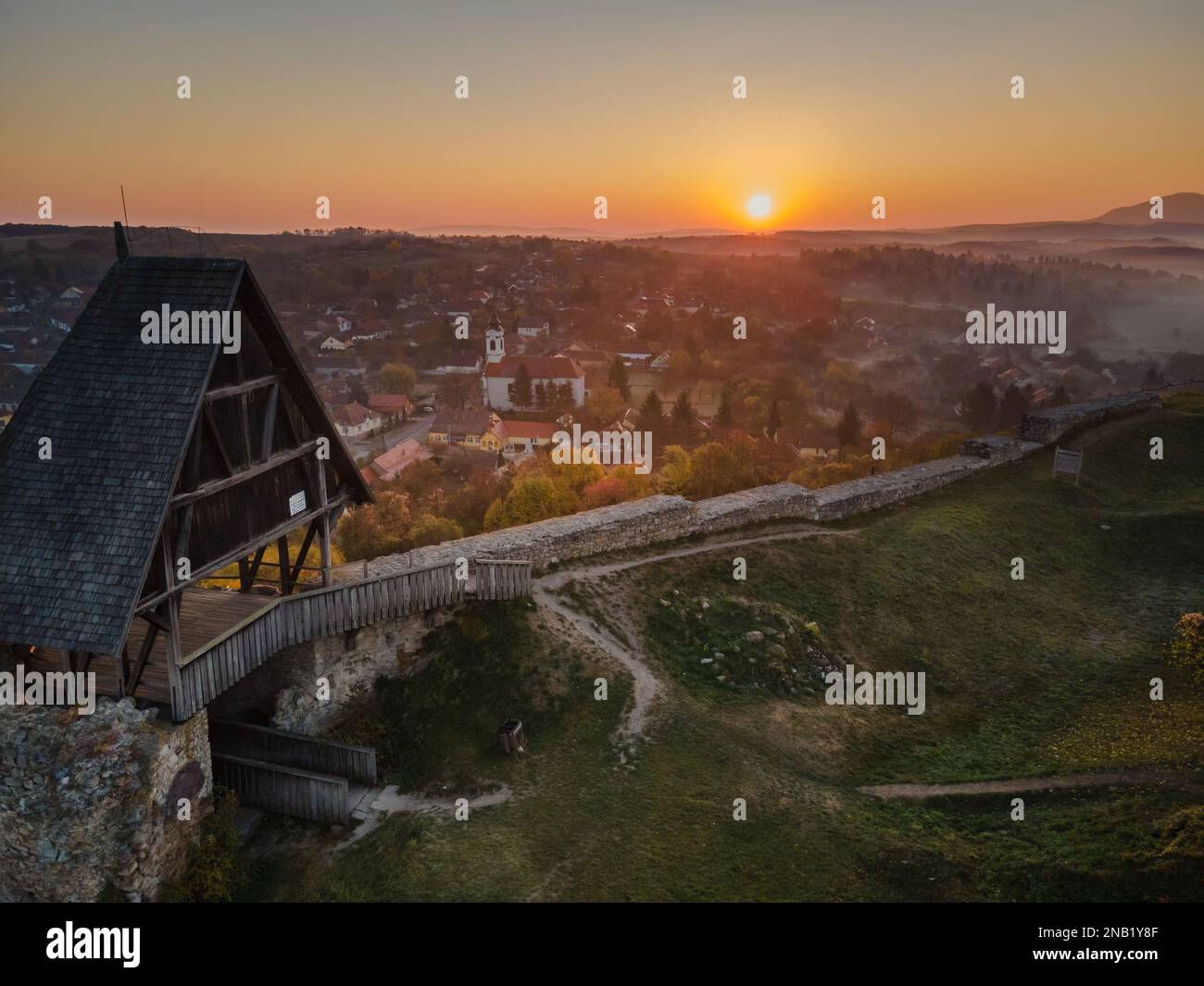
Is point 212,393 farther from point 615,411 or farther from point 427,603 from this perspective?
point 615,411

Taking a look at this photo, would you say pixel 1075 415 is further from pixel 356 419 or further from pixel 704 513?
pixel 356 419

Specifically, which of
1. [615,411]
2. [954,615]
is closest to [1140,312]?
[615,411]

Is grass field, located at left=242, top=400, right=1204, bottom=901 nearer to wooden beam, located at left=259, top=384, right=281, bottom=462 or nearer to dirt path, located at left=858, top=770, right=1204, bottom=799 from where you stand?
dirt path, located at left=858, top=770, right=1204, bottom=799

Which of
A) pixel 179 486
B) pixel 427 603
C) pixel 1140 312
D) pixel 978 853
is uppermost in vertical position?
pixel 1140 312

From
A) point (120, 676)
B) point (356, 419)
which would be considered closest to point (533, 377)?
point (356, 419)

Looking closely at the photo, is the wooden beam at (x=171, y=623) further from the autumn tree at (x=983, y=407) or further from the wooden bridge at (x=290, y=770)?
the autumn tree at (x=983, y=407)

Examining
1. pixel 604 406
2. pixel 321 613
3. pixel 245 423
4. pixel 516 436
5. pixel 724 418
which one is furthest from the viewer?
pixel 604 406
